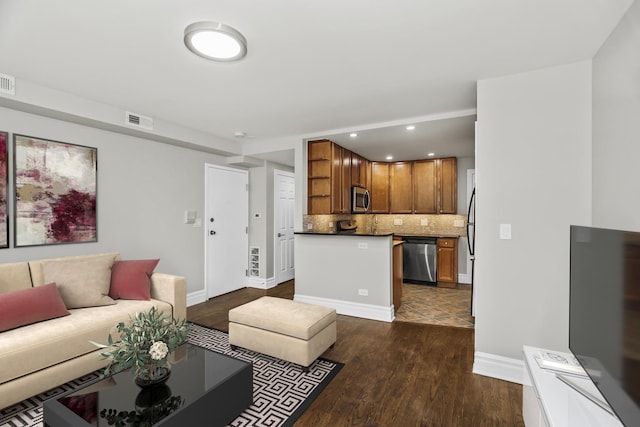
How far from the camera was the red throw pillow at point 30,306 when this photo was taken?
2.23 meters

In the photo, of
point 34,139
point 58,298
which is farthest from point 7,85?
point 58,298

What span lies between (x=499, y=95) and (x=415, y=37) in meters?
1.03

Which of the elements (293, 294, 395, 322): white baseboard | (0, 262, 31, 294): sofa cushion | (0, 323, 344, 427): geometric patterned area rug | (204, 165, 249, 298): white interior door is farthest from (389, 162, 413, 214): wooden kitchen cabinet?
(0, 262, 31, 294): sofa cushion

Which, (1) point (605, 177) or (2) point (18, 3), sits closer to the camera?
(2) point (18, 3)

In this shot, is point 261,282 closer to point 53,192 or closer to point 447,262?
point 53,192

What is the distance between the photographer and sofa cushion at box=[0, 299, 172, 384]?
78.5 inches

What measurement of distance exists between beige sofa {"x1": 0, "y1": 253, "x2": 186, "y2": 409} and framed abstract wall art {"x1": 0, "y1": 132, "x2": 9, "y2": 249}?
34 centimetres

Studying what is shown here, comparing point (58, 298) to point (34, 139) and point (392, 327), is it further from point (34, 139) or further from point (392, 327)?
point (392, 327)

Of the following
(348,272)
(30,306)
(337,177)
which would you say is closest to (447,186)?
(337,177)

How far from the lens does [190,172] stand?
14.6 feet

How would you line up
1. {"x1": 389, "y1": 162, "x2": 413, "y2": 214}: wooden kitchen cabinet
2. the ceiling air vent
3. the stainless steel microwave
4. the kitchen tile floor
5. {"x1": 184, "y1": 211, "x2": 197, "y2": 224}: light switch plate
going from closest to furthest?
the ceiling air vent < the kitchen tile floor < {"x1": 184, "y1": 211, "x2": 197, "y2": 224}: light switch plate < the stainless steel microwave < {"x1": 389, "y1": 162, "x2": 413, "y2": 214}: wooden kitchen cabinet

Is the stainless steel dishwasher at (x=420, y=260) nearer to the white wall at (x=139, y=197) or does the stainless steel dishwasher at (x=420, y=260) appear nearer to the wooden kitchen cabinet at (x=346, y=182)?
the wooden kitchen cabinet at (x=346, y=182)

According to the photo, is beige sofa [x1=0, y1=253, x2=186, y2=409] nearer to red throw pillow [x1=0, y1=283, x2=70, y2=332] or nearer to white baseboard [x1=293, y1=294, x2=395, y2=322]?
red throw pillow [x1=0, y1=283, x2=70, y2=332]

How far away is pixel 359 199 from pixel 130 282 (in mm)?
3532
